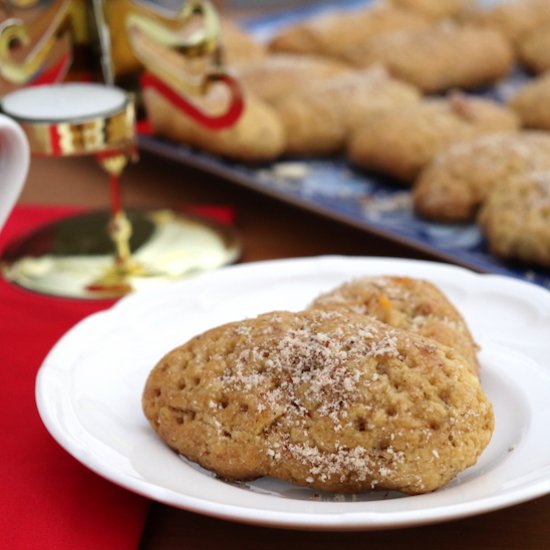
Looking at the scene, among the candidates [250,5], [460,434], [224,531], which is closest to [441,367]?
[460,434]

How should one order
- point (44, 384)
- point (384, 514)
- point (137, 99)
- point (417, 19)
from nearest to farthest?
1. point (384, 514)
2. point (44, 384)
3. point (137, 99)
4. point (417, 19)

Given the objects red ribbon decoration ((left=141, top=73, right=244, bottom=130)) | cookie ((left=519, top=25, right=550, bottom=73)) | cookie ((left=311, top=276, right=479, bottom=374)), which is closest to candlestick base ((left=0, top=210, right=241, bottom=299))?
red ribbon decoration ((left=141, top=73, right=244, bottom=130))

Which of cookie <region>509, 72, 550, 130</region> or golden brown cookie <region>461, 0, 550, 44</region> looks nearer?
cookie <region>509, 72, 550, 130</region>

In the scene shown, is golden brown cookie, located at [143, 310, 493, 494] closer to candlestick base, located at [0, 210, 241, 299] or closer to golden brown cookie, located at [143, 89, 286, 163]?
candlestick base, located at [0, 210, 241, 299]

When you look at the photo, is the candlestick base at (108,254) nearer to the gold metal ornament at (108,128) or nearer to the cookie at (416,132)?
the gold metal ornament at (108,128)

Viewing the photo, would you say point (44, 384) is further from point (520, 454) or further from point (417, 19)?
point (417, 19)

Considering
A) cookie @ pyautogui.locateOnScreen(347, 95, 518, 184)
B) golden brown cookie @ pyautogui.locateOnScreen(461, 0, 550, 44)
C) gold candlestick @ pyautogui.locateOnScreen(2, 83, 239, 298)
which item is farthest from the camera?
golden brown cookie @ pyautogui.locateOnScreen(461, 0, 550, 44)

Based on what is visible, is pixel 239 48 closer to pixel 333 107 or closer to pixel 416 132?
pixel 333 107
